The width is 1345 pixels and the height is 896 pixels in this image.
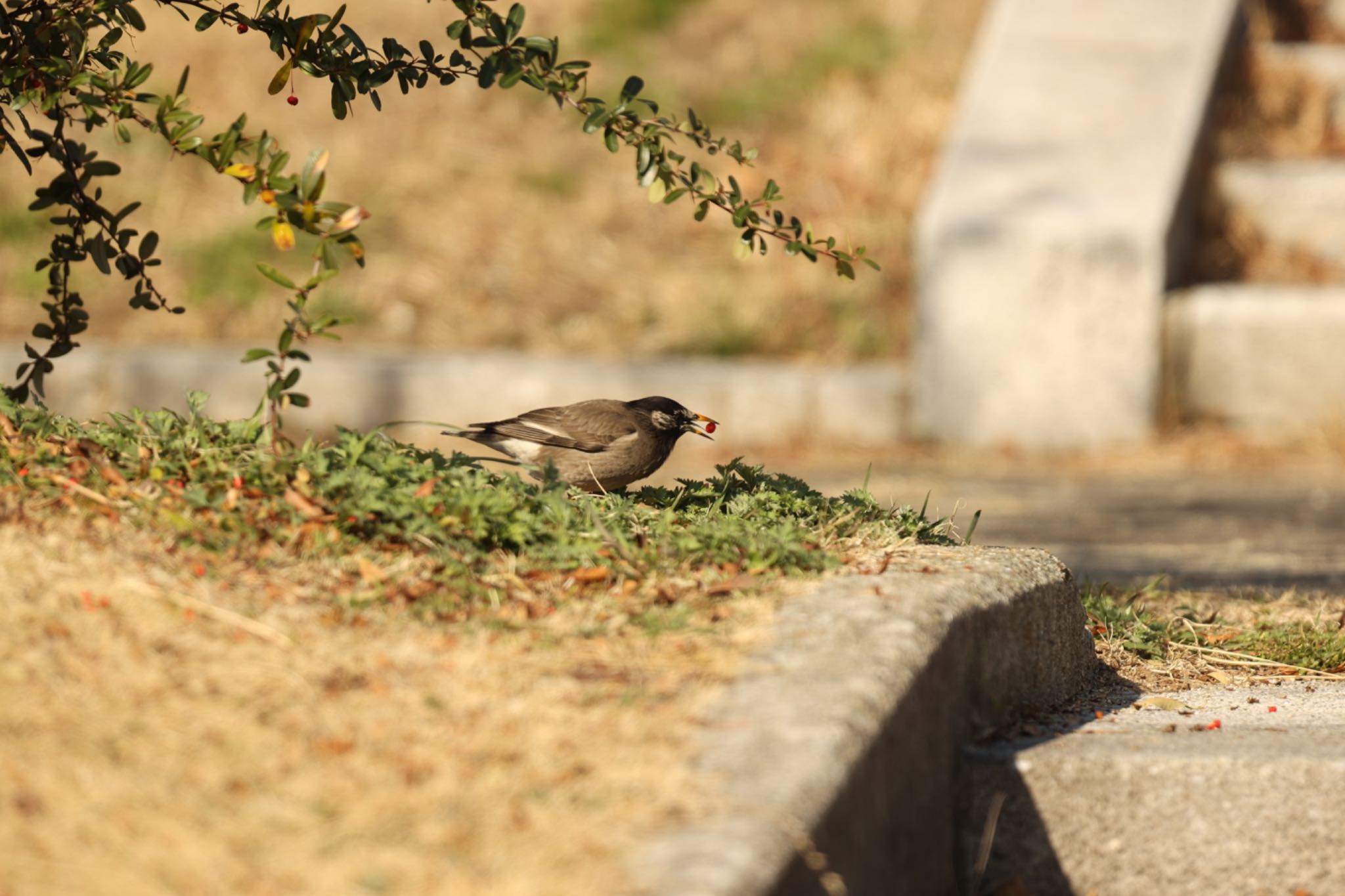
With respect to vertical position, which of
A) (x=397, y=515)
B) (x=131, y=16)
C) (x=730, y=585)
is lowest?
(x=730, y=585)

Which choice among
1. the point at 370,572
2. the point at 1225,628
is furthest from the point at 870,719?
the point at 1225,628

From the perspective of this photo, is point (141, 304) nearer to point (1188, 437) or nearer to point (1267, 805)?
point (1267, 805)

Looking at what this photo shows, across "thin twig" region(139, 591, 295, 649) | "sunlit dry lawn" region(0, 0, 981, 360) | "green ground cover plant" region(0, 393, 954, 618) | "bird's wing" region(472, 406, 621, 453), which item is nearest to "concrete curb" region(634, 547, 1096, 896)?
"green ground cover plant" region(0, 393, 954, 618)

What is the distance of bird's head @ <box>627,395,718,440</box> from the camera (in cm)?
470

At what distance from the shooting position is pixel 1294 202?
8594 millimetres

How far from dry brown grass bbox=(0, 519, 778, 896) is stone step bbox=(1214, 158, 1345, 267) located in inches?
254

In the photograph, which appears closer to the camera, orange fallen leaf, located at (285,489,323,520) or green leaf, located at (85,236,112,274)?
orange fallen leaf, located at (285,489,323,520)

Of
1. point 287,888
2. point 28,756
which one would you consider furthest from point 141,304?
point 287,888

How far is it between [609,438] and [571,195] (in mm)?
5422

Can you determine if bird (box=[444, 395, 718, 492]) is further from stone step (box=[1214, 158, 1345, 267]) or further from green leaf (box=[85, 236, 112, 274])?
stone step (box=[1214, 158, 1345, 267])

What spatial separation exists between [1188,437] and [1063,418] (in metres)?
0.64

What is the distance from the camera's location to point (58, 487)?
10.8 ft

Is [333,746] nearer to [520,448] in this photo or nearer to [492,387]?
[520,448]

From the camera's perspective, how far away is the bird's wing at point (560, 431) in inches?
183
